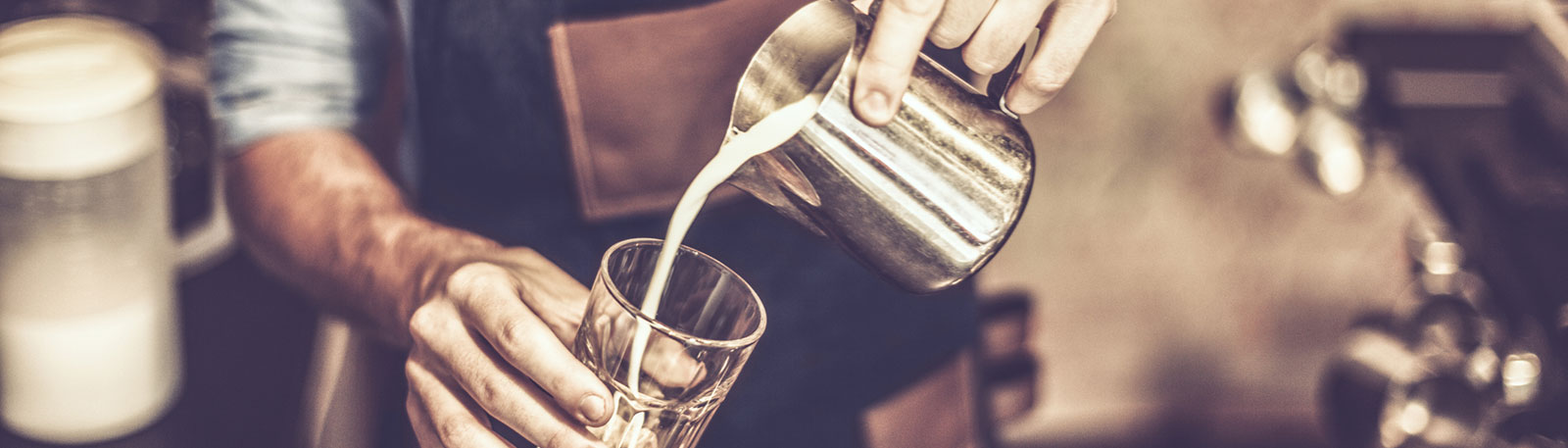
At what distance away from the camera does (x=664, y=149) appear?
1012 mm

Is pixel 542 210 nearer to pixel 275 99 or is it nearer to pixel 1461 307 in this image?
pixel 275 99

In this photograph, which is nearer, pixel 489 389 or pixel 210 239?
pixel 489 389

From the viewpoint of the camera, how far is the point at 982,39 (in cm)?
68

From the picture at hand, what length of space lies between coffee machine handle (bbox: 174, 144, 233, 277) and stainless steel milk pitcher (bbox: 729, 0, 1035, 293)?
82cm

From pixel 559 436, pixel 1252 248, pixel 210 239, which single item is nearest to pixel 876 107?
pixel 559 436

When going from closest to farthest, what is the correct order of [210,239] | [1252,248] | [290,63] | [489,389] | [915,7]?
[915,7]
[489,389]
[290,63]
[210,239]
[1252,248]

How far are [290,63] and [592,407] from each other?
570 mm

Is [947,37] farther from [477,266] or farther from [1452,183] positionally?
[1452,183]

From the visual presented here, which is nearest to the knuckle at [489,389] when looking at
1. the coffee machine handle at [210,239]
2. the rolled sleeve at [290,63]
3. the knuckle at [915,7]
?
the knuckle at [915,7]

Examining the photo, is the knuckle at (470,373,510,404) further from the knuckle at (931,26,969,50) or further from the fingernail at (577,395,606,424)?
the knuckle at (931,26,969,50)

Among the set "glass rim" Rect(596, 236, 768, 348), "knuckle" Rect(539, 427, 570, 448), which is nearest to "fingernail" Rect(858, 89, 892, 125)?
"glass rim" Rect(596, 236, 768, 348)

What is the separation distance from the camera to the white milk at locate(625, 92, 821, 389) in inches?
25.5

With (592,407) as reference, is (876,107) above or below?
above

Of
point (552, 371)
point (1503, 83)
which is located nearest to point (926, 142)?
point (552, 371)
